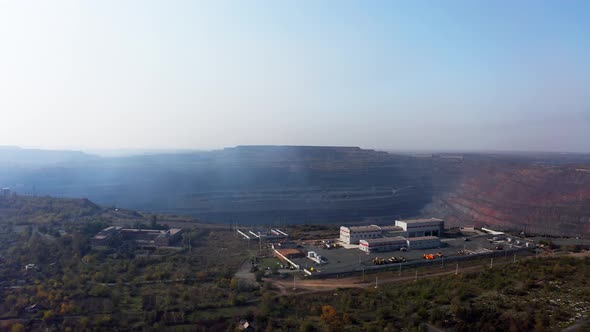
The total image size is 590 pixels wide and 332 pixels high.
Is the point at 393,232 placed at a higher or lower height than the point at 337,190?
higher

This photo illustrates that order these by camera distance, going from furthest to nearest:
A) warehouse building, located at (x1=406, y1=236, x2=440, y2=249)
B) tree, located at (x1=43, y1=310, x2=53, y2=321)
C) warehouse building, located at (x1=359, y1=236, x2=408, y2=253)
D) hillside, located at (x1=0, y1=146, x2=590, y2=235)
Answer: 1. hillside, located at (x1=0, y1=146, x2=590, y2=235)
2. warehouse building, located at (x1=406, y1=236, x2=440, y2=249)
3. warehouse building, located at (x1=359, y1=236, x2=408, y2=253)
4. tree, located at (x1=43, y1=310, x2=53, y2=321)

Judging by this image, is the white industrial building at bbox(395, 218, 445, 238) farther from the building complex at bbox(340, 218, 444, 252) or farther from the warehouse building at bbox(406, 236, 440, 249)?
the warehouse building at bbox(406, 236, 440, 249)

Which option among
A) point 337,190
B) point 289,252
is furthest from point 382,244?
point 337,190

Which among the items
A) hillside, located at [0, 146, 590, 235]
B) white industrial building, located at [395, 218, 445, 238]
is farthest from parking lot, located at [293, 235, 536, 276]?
hillside, located at [0, 146, 590, 235]

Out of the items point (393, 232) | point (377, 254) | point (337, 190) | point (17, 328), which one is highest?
point (393, 232)

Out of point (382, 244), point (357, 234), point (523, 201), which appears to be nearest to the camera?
point (382, 244)

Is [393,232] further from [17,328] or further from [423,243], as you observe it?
[17,328]

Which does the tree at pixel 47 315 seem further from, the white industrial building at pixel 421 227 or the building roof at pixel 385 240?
the white industrial building at pixel 421 227
